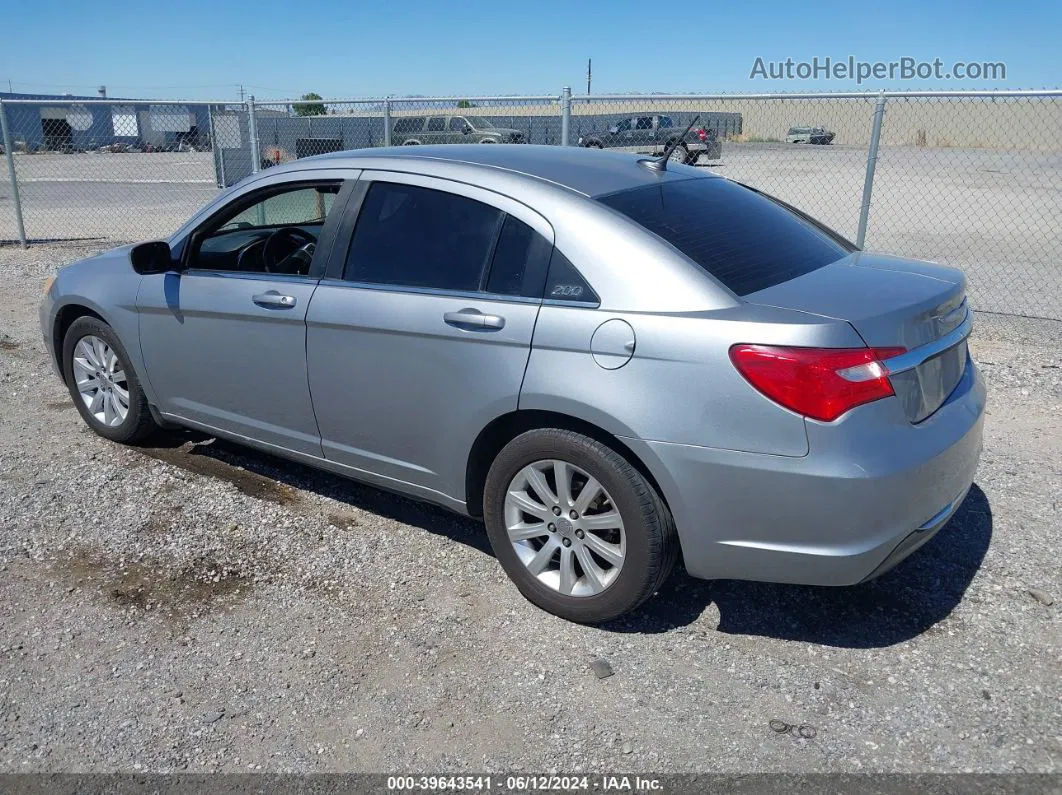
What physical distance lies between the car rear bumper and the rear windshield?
63cm

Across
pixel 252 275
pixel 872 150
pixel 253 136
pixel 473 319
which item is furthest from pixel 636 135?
pixel 473 319

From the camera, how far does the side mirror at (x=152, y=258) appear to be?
4598 mm

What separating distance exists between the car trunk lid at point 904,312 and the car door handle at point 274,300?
2.05 metres

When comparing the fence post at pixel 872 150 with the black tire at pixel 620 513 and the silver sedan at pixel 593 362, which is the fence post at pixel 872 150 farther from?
the black tire at pixel 620 513

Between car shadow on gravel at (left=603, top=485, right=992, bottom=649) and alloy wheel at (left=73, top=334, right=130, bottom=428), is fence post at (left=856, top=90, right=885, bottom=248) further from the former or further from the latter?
alloy wheel at (left=73, top=334, right=130, bottom=428)

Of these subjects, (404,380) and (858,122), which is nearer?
(404,380)

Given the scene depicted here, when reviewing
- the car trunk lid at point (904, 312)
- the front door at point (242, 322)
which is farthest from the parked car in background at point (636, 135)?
the car trunk lid at point (904, 312)

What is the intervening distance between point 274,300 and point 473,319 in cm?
115

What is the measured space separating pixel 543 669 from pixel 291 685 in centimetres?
89

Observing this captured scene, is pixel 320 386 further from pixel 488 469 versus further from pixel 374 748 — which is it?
pixel 374 748

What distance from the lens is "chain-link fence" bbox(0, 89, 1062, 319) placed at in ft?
33.5

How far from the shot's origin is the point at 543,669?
128 inches

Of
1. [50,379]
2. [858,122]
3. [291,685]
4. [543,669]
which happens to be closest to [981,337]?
[543,669]

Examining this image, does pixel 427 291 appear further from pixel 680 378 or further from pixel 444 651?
pixel 444 651
